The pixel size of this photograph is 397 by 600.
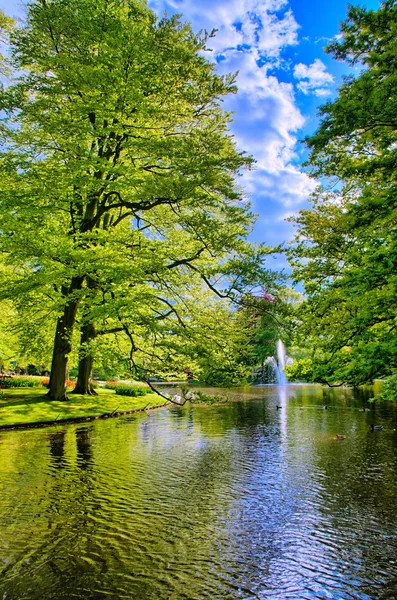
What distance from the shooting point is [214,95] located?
1941cm

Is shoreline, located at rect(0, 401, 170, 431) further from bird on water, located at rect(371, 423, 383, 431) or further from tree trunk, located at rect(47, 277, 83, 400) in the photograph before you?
bird on water, located at rect(371, 423, 383, 431)

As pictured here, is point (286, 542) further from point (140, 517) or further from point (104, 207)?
point (104, 207)

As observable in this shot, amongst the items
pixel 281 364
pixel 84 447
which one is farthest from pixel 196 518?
pixel 281 364

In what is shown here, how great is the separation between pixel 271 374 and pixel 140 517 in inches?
2399

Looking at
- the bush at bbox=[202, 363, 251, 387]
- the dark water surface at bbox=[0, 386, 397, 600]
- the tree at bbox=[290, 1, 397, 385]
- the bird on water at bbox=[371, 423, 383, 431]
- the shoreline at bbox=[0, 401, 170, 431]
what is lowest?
the dark water surface at bbox=[0, 386, 397, 600]

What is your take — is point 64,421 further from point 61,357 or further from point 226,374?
point 226,374

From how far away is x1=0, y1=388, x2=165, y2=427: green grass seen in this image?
59.1ft

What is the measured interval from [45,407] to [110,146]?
1361cm

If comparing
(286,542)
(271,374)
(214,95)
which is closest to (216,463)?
(286,542)

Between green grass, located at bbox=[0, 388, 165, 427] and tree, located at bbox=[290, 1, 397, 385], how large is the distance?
12.9 metres

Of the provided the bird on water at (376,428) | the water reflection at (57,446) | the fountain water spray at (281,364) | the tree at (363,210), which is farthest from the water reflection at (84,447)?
the fountain water spray at (281,364)

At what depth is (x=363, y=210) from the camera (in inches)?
366

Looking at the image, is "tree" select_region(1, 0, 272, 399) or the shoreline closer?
"tree" select_region(1, 0, 272, 399)

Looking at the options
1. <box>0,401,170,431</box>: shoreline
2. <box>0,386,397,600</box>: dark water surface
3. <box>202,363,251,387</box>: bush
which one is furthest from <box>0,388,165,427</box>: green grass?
<box>202,363,251,387</box>: bush
